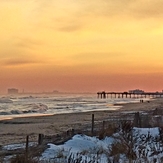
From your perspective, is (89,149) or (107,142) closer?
(89,149)

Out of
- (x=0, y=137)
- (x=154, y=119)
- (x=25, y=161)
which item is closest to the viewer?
(x=25, y=161)

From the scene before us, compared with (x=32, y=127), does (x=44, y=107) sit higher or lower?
higher

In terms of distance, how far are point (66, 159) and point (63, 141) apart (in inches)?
161

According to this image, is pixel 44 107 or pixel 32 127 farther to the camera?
pixel 44 107

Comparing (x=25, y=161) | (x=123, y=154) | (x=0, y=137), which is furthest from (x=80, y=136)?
(x=0, y=137)

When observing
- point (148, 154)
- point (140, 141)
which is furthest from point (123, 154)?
point (140, 141)

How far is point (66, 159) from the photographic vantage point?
1155 centimetres

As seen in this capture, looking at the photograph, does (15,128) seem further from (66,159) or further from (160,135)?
(66,159)

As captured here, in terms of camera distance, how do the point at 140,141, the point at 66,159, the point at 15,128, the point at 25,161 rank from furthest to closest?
the point at 15,128, the point at 140,141, the point at 66,159, the point at 25,161

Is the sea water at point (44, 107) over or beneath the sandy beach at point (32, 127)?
over

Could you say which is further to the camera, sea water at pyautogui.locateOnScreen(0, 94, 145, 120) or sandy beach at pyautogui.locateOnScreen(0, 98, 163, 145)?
sea water at pyautogui.locateOnScreen(0, 94, 145, 120)

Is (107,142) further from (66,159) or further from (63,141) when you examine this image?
(66,159)

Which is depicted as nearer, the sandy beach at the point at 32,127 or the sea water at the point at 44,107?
the sandy beach at the point at 32,127

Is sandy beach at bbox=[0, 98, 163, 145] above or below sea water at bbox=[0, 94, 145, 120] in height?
below
